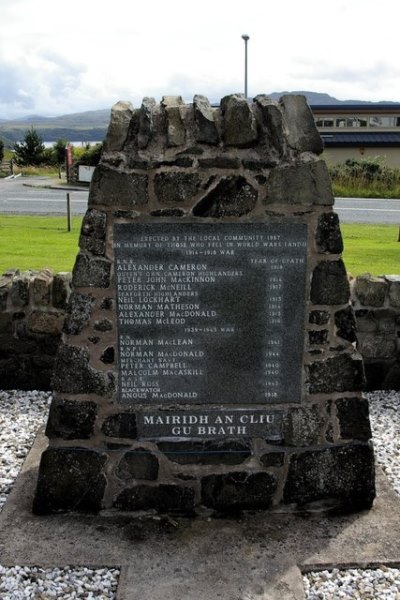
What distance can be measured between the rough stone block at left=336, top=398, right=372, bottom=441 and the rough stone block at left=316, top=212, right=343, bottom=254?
119 cm

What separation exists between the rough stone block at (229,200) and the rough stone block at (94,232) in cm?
68

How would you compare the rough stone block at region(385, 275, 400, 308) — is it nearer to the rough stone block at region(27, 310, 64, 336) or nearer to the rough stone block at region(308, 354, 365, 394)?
the rough stone block at region(308, 354, 365, 394)

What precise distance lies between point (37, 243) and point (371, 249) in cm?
713

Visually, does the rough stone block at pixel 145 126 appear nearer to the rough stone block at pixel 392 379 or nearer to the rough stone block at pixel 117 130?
the rough stone block at pixel 117 130

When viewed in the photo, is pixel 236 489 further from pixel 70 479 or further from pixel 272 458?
pixel 70 479

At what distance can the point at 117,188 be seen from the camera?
15.8ft

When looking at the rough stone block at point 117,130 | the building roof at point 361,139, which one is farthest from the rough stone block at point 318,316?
the building roof at point 361,139

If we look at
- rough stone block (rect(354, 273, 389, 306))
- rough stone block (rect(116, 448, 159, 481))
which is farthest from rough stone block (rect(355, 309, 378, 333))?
rough stone block (rect(116, 448, 159, 481))

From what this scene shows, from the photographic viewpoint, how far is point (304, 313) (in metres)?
5.04

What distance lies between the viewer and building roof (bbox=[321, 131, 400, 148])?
4338cm

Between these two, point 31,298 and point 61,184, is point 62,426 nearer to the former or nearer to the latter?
point 31,298

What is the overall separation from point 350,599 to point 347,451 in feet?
3.91

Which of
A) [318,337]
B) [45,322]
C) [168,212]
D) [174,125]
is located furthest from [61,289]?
[318,337]

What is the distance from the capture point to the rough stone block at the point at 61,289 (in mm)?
7500
